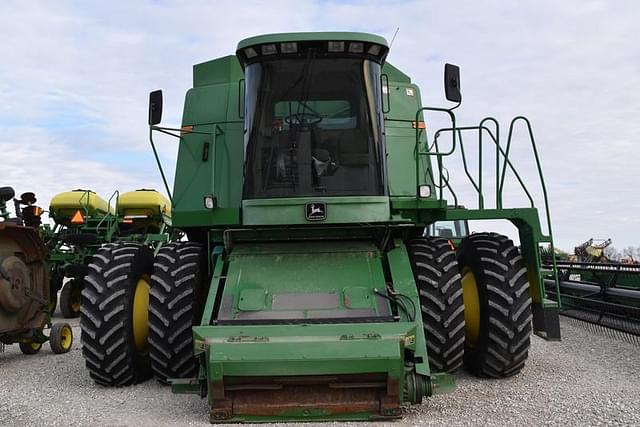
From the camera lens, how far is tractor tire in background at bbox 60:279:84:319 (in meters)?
13.4

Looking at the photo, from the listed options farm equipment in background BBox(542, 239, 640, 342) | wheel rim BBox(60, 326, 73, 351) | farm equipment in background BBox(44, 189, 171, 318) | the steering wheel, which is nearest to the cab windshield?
the steering wheel

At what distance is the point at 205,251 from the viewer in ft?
22.1

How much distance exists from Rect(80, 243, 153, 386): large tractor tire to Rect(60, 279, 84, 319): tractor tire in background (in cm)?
750

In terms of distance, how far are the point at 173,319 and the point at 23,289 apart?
305 centimetres

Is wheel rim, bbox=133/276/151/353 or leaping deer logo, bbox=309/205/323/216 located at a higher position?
leaping deer logo, bbox=309/205/323/216

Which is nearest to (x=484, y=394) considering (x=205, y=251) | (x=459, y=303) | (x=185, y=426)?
(x=459, y=303)

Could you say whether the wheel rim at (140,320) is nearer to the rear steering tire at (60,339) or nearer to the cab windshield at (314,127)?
the cab windshield at (314,127)

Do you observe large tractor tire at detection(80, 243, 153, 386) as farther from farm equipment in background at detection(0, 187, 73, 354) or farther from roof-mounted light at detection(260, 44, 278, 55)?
roof-mounted light at detection(260, 44, 278, 55)

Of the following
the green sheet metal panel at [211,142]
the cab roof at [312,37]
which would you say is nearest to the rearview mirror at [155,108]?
the green sheet metal panel at [211,142]

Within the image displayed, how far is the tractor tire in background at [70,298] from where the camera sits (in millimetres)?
13414

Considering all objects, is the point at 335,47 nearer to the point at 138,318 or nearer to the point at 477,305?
the point at 477,305

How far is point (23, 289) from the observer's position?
8.05 meters

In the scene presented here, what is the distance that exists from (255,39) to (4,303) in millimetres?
4234

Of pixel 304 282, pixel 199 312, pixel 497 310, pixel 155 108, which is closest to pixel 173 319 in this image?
pixel 199 312
